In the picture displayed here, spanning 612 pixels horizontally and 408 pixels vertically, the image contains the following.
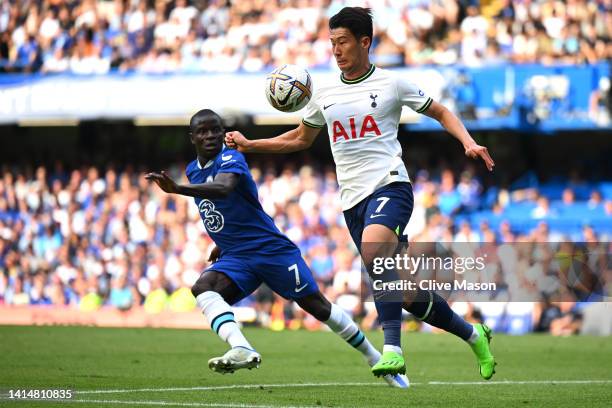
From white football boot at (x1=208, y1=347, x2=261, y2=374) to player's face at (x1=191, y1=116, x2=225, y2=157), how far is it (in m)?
1.80

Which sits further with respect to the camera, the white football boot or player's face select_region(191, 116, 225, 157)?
player's face select_region(191, 116, 225, 157)

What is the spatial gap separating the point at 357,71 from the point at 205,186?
155 cm

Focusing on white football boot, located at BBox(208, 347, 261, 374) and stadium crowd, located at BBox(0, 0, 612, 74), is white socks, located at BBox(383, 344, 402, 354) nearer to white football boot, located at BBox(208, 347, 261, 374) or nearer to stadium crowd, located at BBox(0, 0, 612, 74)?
white football boot, located at BBox(208, 347, 261, 374)

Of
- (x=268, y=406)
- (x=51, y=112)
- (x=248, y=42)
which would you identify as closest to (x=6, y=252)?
(x=51, y=112)

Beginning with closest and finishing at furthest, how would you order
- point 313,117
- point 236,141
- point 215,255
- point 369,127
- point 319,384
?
point 369,127 < point 236,141 < point 313,117 < point 215,255 < point 319,384

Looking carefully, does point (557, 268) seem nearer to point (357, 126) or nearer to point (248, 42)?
point (248, 42)

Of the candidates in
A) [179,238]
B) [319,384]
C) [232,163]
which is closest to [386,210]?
[232,163]

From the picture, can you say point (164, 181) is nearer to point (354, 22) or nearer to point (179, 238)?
point (354, 22)

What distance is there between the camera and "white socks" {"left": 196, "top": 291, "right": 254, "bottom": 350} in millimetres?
8352

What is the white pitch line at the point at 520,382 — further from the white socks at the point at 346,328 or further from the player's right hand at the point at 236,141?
the player's right hand at the point at 236,141

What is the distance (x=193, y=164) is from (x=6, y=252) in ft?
56.0

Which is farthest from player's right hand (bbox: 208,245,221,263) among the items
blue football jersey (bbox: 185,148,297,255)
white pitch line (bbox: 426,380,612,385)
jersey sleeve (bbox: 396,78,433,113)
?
white pitch line (bbox: 426,380,612,385)

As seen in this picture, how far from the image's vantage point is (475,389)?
9.36 metres

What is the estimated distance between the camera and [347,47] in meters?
8.59
